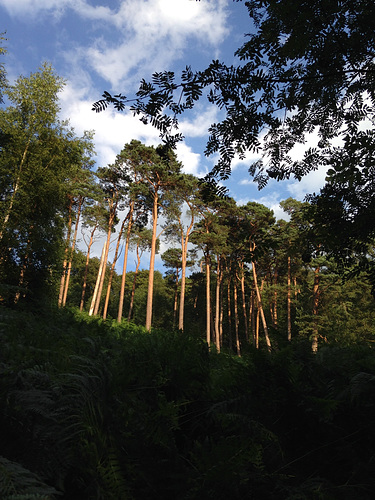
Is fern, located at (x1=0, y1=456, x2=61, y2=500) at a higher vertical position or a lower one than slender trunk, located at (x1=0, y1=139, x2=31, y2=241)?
lower

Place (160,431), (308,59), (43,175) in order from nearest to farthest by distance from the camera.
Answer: (160,431) → (308,59) → (43,175)

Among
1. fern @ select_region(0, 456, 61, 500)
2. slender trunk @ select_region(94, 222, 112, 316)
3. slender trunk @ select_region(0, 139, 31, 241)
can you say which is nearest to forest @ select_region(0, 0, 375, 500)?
fern @ select_region(0, 456, 61, 500)

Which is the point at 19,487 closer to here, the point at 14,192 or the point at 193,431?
the point at 193,431

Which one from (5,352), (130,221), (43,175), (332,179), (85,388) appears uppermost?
(130,221)

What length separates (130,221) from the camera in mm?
28484

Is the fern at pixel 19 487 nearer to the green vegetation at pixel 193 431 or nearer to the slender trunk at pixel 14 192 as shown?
the green vegetation at pixel 193 431

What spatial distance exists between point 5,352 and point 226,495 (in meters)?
2.43

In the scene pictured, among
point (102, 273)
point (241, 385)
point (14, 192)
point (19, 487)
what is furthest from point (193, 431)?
point (102, 273)

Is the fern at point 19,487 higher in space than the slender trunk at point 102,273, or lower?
lower

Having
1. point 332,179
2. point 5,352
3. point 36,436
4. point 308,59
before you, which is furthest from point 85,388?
point 308,59

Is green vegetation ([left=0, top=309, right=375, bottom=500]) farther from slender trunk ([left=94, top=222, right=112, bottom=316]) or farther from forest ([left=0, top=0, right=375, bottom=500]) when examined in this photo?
slender trunk ([left=94, top=222, right=112, bottom=316])

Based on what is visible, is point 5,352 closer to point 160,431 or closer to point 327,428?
point 160,431

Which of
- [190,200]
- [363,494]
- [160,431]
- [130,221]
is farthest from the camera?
[130,221]

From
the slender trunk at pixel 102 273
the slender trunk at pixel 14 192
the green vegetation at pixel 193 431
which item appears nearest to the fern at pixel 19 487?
the green vegetation at pixel 193 431
